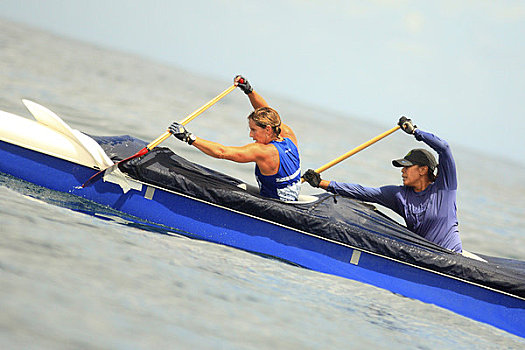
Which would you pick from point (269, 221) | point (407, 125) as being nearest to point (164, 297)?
point (269, 221)

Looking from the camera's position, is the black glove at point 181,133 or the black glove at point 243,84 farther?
the black glove at point 243,84

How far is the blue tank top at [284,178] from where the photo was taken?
5.73m

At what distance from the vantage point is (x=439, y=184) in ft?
18.9

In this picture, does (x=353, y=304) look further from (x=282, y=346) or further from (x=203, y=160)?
(x=203, y=160)

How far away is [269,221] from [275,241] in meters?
0.23

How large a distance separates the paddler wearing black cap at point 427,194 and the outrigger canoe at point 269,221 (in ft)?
0.90

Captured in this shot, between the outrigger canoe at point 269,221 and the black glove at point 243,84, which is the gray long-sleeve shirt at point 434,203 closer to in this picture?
the outrigger canoe at point 269,221

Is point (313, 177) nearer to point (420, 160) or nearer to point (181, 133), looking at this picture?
point (420, 160)

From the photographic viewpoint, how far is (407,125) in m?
6.03

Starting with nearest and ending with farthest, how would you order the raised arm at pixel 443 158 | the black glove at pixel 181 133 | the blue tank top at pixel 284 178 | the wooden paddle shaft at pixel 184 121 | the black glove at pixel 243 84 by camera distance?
the black glove at pixel 181 133
the raised arm at pixel 443 158
the blue tank top at pixel 284 178
the wooden paddle shaft at pixel 184 121
the black glove at pixel 243 84

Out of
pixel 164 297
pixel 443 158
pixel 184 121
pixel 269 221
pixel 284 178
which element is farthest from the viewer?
pixel 184 121

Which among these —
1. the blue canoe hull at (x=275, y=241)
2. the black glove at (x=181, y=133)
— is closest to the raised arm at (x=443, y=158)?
the blue canoe hull at (x=275, y=241)

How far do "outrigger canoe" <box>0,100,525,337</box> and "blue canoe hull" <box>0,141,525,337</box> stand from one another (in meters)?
0.01

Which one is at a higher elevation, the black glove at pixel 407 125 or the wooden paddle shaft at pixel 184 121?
the black glove at pixel 407 125
